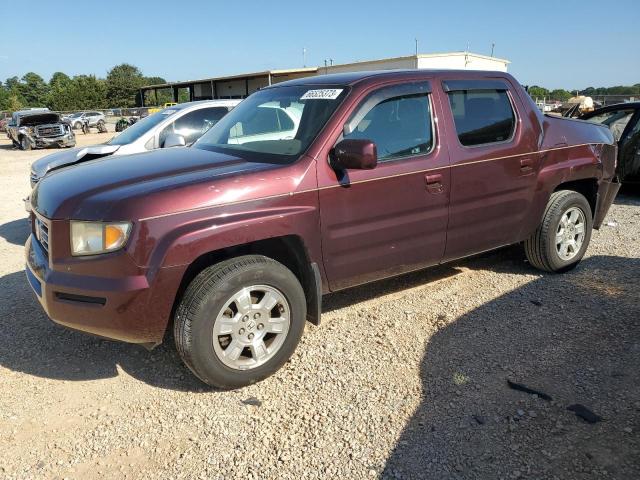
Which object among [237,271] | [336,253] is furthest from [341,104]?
[237,271]

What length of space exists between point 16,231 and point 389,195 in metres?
6.20

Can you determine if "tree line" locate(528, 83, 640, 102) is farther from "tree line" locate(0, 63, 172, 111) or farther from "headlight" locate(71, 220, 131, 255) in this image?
"tree line" locate(0, 63, 172, 111)

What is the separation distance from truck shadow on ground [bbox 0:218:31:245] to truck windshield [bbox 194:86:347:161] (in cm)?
Result: 409

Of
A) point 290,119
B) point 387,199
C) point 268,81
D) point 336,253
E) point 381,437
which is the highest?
point 268,81

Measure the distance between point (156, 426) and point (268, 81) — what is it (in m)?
38.7

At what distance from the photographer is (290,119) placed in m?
3.88

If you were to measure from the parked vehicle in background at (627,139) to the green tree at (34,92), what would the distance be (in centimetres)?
8163

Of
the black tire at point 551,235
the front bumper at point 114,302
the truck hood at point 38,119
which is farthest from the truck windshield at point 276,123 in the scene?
the truck hood at point 38,119

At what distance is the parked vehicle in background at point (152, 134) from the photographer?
6.86 meters

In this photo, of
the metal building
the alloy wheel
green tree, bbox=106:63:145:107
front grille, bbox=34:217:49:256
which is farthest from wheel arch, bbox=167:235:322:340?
green tree, bbox=106:63:145:107

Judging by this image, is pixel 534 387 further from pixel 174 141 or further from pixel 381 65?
pixel 381 65

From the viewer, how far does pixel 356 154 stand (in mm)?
3225

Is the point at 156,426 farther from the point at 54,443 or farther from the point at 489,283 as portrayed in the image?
the point at 489,283

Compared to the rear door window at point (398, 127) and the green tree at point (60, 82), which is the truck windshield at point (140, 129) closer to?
the rear door window at point (398, 127)
